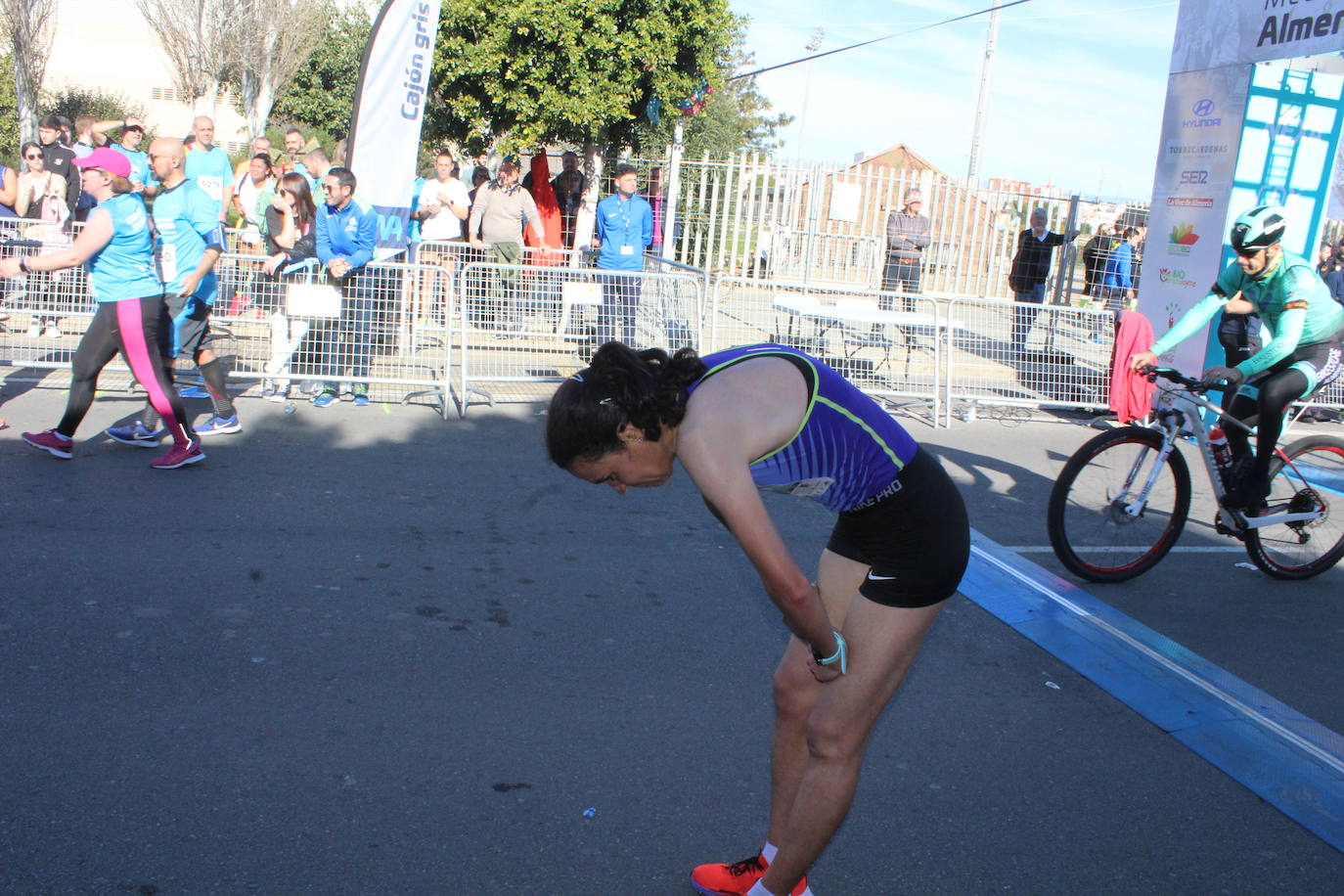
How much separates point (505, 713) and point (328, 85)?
44.4 meters

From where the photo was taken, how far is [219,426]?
779cm

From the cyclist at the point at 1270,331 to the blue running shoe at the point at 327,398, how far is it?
246 inches

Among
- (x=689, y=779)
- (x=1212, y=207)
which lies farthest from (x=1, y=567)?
(x=1212, y=207)

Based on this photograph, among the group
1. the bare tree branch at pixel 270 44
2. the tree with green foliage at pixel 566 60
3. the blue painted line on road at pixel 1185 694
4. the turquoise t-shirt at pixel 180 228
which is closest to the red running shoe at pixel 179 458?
the turquoise t-shirt at pixel 180 228

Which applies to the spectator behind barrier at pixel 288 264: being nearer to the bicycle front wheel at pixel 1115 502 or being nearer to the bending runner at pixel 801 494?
the bicycle front wheel at pixel 1115 502

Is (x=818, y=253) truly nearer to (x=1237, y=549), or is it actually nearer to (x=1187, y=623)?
(x=1237, y=549)

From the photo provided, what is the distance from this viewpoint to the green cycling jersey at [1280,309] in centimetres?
566

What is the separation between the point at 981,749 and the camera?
4.04 metres

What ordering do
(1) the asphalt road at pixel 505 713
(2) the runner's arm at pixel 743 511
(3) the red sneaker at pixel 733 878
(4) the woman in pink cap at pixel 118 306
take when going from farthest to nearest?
1. (4) the woman in pink cap at pixel 118 306
2. (1) the asphalt road at pixel 505 713
3. (3) the red sneaker at pixel 733 878
4. (2) the runner's arm at pixel 743 511

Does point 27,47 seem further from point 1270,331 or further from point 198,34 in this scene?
point 1270,331

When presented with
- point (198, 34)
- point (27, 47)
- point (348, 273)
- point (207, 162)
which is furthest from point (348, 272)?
point (198, 34)

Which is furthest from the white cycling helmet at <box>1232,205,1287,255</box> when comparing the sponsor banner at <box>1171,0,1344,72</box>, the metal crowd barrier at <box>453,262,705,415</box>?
the sponsor banner at <box>1171,0,1344,72</box>

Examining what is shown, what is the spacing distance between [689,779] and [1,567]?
3.45 meters

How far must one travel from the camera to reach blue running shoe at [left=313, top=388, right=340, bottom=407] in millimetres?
8992
